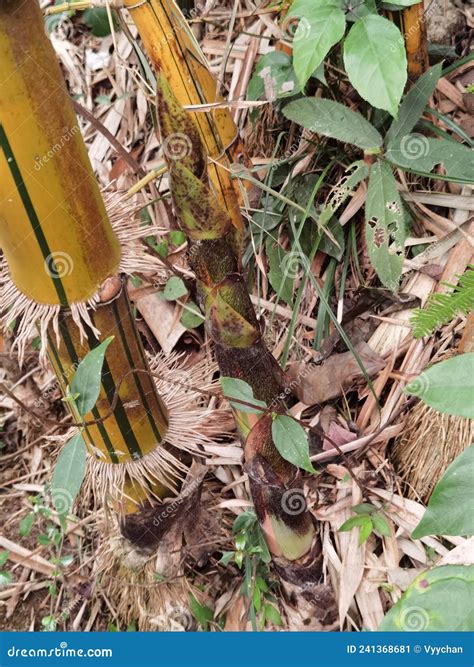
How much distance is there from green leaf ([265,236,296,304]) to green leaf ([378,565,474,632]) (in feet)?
2.16

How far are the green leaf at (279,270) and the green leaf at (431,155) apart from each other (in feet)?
0.75

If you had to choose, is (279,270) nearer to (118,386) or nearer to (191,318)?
(191,318)

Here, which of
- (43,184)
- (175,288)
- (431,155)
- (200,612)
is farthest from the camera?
(175,288)

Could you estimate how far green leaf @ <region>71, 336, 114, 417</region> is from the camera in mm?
668

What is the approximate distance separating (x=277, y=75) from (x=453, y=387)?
2.11 feet

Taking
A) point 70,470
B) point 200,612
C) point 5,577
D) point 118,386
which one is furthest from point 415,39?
point 5,577

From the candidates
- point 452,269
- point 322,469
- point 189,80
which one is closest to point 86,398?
point 189,80

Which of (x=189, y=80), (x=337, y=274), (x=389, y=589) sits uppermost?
(x=189, y=80)

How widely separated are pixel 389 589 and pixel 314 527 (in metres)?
0.13

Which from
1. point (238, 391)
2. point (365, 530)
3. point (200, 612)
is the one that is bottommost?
point (200, 612)

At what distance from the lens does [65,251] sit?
0.70 m

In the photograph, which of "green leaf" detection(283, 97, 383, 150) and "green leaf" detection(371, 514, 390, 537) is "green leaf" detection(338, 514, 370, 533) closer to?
"green leaf" detection(371, 514, 390, 537)
